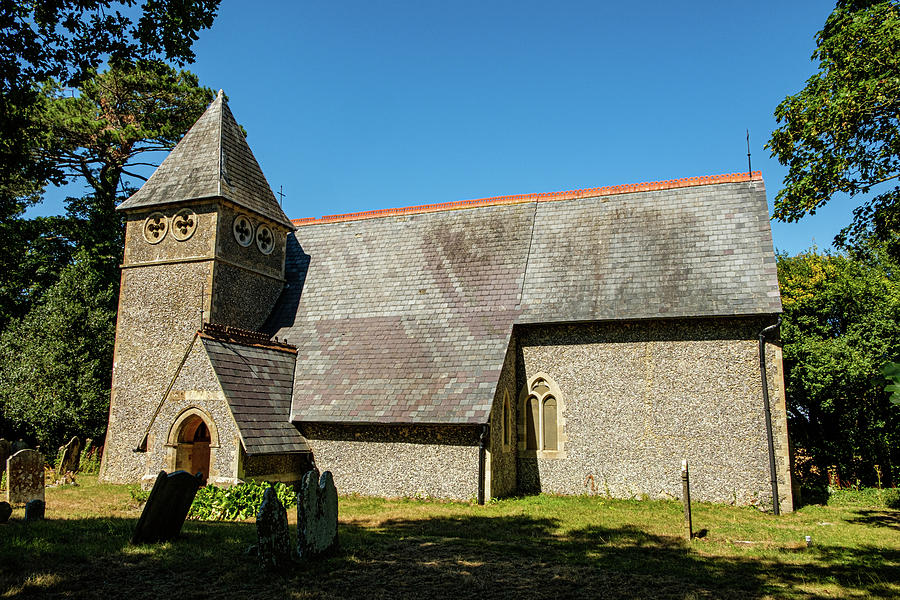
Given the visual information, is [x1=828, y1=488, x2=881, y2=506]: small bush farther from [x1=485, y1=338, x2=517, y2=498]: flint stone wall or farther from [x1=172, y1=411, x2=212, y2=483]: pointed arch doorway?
[x1=172, y1=411, x2=212, y2=483]: pointed arch doorway

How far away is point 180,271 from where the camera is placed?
17750 millimetres

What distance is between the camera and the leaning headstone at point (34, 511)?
10.1 metres

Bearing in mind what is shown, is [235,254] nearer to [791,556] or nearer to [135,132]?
[135,132]

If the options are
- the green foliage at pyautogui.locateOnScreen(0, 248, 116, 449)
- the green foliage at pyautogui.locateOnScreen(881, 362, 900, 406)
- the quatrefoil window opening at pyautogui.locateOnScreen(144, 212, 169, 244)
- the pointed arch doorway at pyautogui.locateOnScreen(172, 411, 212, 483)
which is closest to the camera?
the green foliage at pyautogui.locateOnScreen(881, 362, 900, 406)

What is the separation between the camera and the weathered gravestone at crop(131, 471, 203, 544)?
879cm

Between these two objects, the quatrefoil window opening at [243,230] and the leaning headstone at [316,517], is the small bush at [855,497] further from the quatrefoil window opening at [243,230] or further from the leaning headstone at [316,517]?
the quatrefoil window opening at [243,230]

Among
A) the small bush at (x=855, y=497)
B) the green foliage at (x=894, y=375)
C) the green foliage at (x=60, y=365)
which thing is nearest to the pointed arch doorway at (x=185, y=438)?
the green foliage at (x=60, y=365)

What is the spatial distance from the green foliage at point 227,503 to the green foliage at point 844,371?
55.6 ft

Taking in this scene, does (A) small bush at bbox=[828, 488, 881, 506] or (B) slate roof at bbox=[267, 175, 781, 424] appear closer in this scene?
(B) slate roof at bbox=[267, 175, 781, 424]

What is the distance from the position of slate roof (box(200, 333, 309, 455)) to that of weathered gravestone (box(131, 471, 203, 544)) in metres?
4.31

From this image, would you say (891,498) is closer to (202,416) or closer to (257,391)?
(257,391)

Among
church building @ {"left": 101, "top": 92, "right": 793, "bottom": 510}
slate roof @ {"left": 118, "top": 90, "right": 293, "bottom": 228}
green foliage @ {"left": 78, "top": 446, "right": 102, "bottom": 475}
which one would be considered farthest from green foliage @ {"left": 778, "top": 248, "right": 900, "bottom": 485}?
green foliage @ {"left": 78, "top": 446, "right": 102, "bottom": 475}

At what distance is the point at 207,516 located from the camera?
12.4m

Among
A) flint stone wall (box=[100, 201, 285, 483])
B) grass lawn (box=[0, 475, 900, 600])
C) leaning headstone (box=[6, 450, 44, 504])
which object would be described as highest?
flint stone wall (box=[100, 201, 285, 483])
